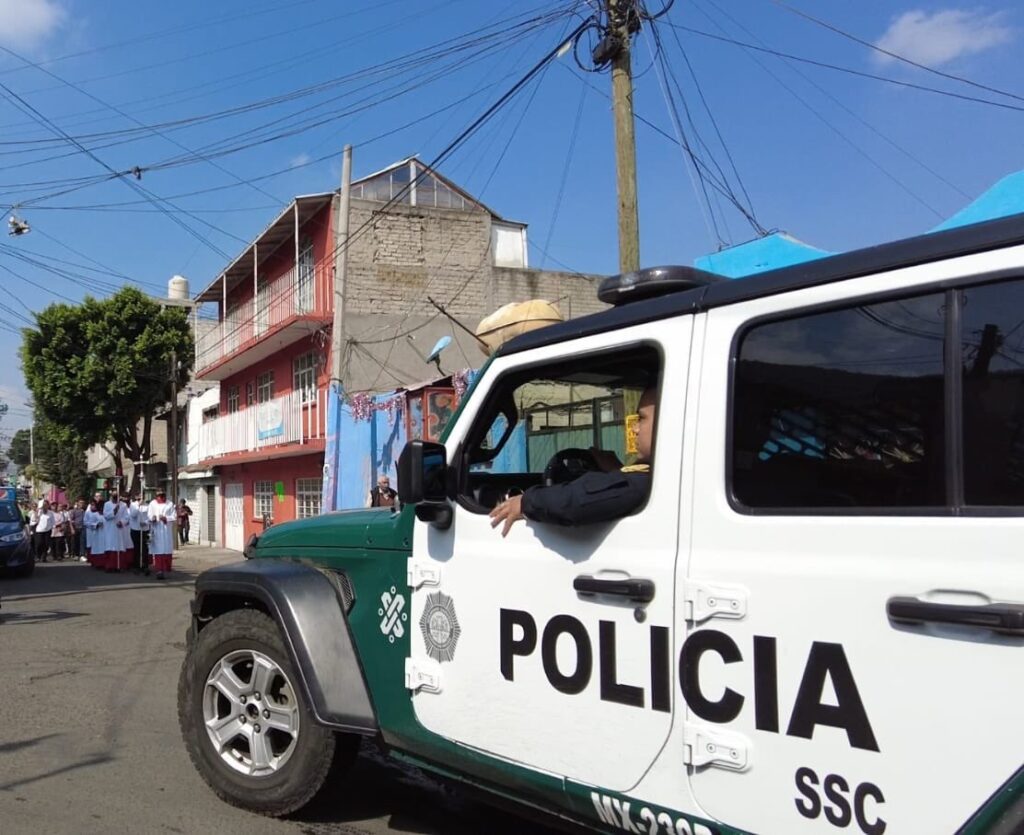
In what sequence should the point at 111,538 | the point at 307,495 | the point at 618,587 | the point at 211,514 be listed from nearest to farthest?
the point at 618,587 → the point at 111,538 → the point at 307,495 → the point at 211,514

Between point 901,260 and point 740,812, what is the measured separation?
4.78 ft

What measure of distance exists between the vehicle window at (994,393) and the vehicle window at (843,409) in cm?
7

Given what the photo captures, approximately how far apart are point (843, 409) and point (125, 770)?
13.6ft

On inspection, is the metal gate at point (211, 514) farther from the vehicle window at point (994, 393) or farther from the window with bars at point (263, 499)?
the vehicle window at point (994, 393)

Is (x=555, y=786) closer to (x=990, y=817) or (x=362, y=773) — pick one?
(x=990, y=817)

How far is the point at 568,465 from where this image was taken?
10.7 ft

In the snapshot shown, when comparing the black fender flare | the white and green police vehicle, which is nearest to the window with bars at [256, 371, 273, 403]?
the black fender flare

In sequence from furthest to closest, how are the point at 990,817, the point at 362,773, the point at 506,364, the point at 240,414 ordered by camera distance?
the point at 240,414 < the point at 362,773 < the point at 506,364 < the point at 990,817

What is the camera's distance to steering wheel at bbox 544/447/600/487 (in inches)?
127

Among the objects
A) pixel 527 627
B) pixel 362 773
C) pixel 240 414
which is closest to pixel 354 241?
pixel 240 414

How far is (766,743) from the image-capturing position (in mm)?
2195

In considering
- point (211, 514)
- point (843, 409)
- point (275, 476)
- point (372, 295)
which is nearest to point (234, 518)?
point (211, 514)

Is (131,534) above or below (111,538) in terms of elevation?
above

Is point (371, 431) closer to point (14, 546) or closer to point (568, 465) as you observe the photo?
point (14, 546)
